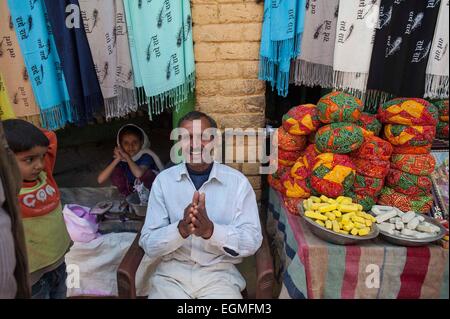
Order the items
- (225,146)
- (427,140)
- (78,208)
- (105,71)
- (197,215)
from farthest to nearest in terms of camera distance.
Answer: (78,208), (225,146), (105,71), (427,140), (197,215)

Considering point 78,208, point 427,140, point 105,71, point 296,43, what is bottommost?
point 78,208

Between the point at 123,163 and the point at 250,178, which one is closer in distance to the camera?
the point at 250,178

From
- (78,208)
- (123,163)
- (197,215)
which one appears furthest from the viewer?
(123,163)

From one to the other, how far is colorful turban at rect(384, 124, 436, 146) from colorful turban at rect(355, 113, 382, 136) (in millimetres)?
119

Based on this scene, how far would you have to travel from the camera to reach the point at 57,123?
106 inches

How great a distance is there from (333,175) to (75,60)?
2.09 m

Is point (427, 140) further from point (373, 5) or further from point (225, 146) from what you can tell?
point (225, 146)

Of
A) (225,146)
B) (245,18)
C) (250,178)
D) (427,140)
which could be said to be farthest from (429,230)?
(245,18)

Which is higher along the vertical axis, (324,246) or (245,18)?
(245,18)

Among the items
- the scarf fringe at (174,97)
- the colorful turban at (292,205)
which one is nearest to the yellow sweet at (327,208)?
the colorful turban at (292,205)

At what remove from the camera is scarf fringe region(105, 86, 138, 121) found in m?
2.74

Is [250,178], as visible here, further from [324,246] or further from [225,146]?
[324,246]

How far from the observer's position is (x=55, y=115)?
269 cm

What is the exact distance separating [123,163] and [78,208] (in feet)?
2.05
